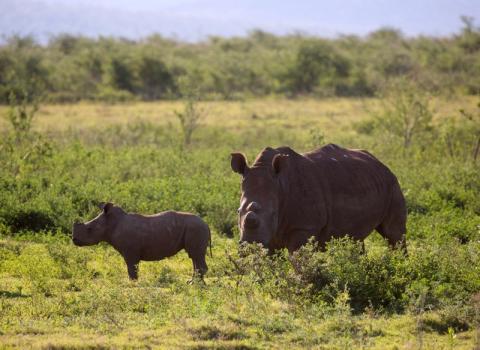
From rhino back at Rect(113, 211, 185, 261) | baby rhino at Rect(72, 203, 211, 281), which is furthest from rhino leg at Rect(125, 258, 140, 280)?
rhino back at Rect(113, 211, 185, 261)

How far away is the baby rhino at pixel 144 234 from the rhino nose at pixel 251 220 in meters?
1.92

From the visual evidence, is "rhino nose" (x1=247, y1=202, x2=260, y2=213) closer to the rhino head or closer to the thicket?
the rhino head

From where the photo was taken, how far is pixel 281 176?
10.0 metres

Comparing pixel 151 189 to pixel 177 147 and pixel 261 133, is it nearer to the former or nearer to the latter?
pixel 177 147

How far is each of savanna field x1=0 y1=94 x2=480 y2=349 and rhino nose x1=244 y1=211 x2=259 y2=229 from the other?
338 millimetres

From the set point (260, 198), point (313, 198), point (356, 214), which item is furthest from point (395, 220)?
point (260, 198)

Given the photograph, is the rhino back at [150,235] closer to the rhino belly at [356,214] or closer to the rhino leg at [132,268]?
the rhino leg at [132,268]

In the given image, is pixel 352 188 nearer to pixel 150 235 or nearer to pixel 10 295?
pixel 150 235

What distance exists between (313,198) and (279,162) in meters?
0.69

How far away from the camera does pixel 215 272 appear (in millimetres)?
11531

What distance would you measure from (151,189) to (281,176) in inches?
281

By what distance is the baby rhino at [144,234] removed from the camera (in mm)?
11195

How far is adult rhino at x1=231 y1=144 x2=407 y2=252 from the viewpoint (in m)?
9.71

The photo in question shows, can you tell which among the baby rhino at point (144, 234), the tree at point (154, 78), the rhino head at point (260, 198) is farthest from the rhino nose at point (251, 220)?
the tree at point (154, 78)
